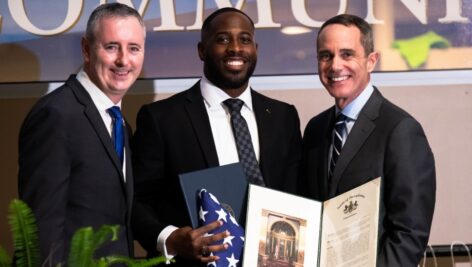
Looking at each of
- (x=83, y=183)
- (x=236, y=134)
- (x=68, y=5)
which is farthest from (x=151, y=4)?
(x=83, y=183)

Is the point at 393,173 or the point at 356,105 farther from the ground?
the point at 356,105

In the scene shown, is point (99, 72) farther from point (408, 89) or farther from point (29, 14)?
point (408, 89)

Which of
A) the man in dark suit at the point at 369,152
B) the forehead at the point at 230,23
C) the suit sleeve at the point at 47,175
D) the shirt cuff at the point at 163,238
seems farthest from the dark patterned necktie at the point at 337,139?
Result: the suit sleeve at the point at 47,175

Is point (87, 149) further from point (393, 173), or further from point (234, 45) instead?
point (393, 173)

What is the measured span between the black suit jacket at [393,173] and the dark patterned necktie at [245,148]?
234mm

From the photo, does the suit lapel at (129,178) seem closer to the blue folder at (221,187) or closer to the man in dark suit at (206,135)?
the man in dark suit at (206,135)

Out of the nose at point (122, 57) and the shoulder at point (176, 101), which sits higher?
the nose at point (122, 57)

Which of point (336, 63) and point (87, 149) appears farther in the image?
point (336, 63)

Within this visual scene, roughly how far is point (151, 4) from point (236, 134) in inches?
41.7

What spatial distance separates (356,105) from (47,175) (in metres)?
1.10

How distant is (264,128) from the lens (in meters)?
3.77

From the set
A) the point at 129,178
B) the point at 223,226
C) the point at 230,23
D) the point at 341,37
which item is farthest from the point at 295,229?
the point at 230,23

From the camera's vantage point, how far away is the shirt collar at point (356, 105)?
11.8 ft

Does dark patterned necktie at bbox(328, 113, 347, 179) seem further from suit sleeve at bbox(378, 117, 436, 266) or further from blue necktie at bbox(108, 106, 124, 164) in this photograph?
blue necktie at bbox(108, 106, 124, 164)
